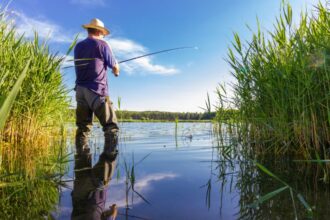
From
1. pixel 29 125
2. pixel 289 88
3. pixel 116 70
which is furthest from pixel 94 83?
pixel 289 88

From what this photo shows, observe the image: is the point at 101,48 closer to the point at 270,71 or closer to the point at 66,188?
the point at 270,71

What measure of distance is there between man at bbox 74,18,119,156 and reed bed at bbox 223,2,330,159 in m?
2.70

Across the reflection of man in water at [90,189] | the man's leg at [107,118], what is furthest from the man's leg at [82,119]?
the reflection of man in water at [90,189]

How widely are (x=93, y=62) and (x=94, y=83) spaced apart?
414mm

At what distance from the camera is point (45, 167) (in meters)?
2.60

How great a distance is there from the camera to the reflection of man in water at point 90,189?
55.0 inches

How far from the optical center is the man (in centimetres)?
527

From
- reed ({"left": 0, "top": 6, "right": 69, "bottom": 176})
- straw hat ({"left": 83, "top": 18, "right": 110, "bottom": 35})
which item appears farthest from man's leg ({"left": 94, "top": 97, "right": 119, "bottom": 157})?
straw hat ({"left": 83, "top": 18, "right": 110, "bottom": 35})

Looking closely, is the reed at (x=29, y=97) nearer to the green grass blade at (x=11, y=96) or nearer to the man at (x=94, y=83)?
the man at (x=94, y=83)

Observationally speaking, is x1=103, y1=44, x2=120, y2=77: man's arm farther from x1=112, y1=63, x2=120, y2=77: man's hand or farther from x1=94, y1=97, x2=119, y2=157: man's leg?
x1=94, y1=97, x2=119, y2=157: man's leg

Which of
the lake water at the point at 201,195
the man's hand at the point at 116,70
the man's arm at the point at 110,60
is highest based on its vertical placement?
the man's arm at the point at 110,60

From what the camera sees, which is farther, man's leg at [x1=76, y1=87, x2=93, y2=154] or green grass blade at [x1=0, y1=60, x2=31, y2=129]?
man's leg at [x1=76, y1=87, x2=93, y2=154]

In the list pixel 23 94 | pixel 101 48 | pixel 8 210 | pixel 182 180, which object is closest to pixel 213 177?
pixel 182 180

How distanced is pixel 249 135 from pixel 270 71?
1.00 m
